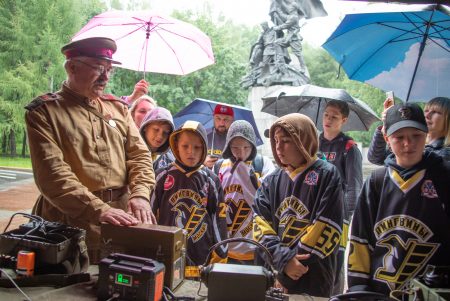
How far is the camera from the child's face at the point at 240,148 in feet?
12.0

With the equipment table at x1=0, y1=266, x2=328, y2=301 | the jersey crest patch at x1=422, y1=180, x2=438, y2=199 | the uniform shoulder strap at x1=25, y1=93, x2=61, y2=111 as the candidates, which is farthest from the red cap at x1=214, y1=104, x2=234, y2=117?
the equipment table at x1=0, y1=266, x2=328, y2=301

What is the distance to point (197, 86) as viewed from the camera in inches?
655

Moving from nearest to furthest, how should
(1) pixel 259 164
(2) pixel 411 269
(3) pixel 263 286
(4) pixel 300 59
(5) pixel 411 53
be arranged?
(3) pixel 263 286 < (2) pixel 411 269 < (5) pixel 411 53 < (1) pixel 259 164 < (4) pixel 300 59

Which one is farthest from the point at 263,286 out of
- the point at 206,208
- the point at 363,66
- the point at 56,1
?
the point at 56,1

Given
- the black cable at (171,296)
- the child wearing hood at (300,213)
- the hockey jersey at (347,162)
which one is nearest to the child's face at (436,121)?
the hockey jersey at (347,162)

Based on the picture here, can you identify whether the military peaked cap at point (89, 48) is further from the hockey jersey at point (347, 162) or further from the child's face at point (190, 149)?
the hockey jersey at point (347, 162)

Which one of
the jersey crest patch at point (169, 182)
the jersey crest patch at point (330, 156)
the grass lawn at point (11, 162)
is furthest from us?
the grass lawn at point (11, 162)

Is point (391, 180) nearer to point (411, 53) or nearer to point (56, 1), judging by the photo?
point (411, 53)

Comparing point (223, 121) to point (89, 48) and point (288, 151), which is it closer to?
point (288, 151)

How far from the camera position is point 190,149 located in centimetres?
306

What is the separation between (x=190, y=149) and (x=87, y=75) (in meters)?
1.04

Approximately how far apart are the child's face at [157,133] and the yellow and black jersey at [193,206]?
0.43 metres

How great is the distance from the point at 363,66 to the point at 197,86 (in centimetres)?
1343

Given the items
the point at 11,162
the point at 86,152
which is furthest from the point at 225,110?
the point at 11,162
